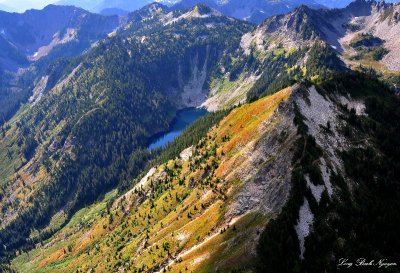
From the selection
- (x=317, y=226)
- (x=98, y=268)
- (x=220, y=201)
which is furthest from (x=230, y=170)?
(x=98, y=268)

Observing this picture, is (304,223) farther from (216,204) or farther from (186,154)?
(186,154)

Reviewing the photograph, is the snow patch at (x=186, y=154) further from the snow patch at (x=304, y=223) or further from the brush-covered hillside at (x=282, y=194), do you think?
the snow patch at (x=304, y=223)

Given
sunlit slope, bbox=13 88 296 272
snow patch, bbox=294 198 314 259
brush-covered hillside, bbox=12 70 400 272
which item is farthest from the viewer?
sunlit slope, bbox=13 88 296 272

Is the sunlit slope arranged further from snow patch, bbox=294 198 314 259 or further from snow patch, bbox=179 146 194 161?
snow patch, bbox=294 198 314 259

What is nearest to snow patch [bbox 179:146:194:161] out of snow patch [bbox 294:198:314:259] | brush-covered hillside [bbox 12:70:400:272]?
brush-covered hillside [bbox 12:70:400:272]

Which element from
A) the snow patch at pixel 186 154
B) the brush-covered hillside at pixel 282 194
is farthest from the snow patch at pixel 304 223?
the snow patch at pixel 186 154

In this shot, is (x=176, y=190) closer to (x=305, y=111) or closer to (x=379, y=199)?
(x=305, y=111)
